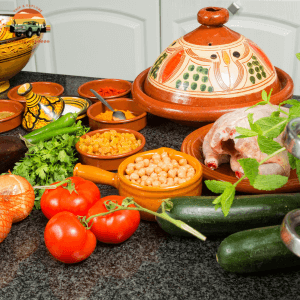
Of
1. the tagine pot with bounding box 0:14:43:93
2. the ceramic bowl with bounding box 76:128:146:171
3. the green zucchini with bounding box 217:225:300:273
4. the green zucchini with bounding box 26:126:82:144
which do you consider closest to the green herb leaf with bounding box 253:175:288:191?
the green zucchini with bounding box 217:225:300:273

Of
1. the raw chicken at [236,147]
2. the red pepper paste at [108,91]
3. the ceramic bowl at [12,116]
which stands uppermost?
the raw chicken at [236,147]

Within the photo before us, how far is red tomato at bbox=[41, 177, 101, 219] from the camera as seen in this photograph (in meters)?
0.96

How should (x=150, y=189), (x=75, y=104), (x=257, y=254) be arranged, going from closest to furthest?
(x=257, y=254)
(x=150, y=189)
(x=75, y=104)

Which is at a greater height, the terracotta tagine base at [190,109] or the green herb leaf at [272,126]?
the green herb leaf at [272,126]

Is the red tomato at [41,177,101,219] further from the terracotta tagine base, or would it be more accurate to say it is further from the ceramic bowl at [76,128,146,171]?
the terracotta tagine base

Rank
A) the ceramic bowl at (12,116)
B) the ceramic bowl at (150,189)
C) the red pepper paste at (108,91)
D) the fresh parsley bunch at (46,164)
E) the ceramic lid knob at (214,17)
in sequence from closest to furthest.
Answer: the ceramic bowl at (150,189), the fresh parsley bunch at (46,164), the ceramic lid knob at (214,17), the ceramic bowl at (12,116), the red pepper paste at (108,91)

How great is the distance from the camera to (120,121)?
139 cm

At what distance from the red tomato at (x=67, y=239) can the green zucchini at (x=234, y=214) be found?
187 millimetres

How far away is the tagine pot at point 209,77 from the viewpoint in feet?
4.31

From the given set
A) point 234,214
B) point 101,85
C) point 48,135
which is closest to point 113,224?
point 234,214

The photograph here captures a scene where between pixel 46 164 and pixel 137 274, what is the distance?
0.46 meters

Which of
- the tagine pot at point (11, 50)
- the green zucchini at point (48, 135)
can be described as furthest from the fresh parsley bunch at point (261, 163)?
the tagine pot at point (11, 50)

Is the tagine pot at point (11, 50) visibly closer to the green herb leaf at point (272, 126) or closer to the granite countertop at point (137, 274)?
the granite countertop at point (137, 274)

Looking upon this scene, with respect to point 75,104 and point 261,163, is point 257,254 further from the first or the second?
point 75,104
